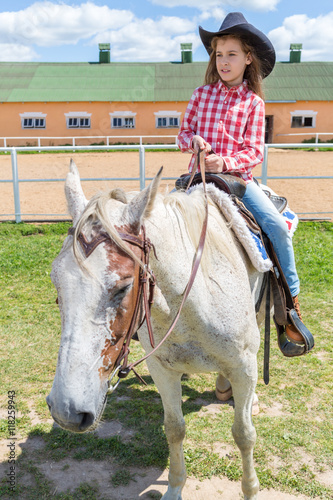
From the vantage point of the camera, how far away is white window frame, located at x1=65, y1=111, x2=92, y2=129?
28.1 metres

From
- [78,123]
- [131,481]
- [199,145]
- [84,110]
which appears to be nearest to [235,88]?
[199,145]

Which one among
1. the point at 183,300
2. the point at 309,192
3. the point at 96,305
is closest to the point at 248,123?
the point at 183,300

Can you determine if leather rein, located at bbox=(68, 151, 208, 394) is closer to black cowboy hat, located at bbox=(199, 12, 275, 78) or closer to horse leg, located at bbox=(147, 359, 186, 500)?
horse leg, located at bbox=(147, 359, 186, 500)

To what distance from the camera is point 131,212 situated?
5.52ft

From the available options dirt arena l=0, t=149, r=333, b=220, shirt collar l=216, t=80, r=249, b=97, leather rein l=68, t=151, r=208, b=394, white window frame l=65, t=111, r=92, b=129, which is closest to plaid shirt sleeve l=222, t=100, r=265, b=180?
shirt collar l=216, t=80, r=249, b=97

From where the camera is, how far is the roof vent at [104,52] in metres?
32.7

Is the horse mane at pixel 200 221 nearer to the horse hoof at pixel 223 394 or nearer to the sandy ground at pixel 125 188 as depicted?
the sandy ground at pixel 125 188

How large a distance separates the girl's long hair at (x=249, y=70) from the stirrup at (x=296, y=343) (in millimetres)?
1526

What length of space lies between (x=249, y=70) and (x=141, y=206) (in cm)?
177

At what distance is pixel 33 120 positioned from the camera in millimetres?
28469

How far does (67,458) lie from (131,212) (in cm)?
215

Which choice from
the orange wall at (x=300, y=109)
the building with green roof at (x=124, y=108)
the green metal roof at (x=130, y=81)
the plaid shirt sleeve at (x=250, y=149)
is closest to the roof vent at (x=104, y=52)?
the green metal roof at (x=130, y=81)

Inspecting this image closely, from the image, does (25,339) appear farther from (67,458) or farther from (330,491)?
(330,491)

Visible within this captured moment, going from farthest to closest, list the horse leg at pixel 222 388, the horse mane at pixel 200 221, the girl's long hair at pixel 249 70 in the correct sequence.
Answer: the horse leg at pixel 222 388 < the girl's long hair at pixel 249 70 < the horse mane at pixel 200 221
